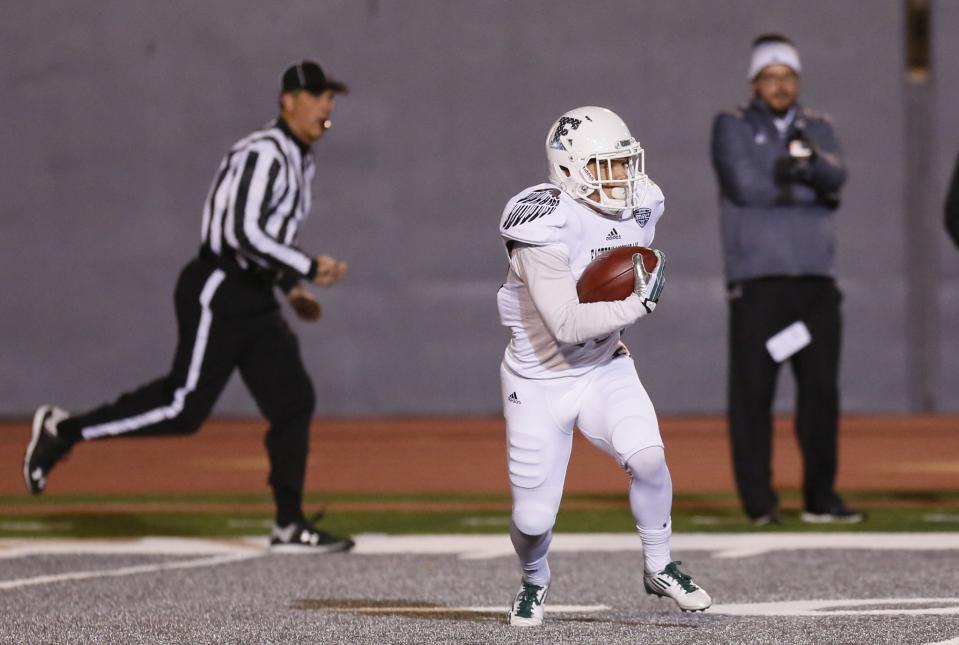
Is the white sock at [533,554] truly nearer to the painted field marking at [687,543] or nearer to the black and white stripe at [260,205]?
the painted field marking at [687,543]

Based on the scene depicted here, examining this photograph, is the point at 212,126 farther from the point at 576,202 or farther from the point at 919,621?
the point at 919,621

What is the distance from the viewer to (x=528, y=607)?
4.96 metres

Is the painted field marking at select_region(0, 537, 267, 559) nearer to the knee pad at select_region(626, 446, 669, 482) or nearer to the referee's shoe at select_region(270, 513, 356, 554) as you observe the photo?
the referee's shoe at select_region(270, 513, 356, 554)

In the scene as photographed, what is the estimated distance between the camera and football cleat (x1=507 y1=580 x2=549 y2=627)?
16.2 feet

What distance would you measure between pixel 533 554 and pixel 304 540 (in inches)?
78.3

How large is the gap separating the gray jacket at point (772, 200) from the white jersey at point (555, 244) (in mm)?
2258

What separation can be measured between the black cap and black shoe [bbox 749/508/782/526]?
257 centimetres

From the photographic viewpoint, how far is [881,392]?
1263 cm

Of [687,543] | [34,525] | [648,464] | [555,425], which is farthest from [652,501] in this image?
[34,525]

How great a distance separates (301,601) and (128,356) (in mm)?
7677

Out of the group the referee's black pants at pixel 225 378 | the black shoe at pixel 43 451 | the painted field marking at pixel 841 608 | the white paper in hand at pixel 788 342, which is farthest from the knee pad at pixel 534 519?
the white paper in hand at pixel 788 342

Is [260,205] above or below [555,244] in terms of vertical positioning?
above

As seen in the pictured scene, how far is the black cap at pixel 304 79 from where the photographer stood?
700 cm

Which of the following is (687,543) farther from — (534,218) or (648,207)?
(534,218)
